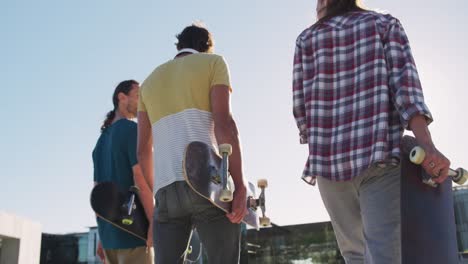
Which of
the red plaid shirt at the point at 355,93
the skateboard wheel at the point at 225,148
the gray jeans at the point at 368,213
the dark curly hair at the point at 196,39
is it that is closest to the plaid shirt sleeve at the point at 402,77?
the red plaid shirt at the point at 355,93

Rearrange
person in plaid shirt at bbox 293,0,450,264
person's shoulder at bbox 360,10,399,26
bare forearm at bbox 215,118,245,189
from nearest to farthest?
person in plaid shirt at bbox 293,0,450,264
person's shoulder at bbox 360,10,399,26
bare forearm at bbox 215,118,245,189

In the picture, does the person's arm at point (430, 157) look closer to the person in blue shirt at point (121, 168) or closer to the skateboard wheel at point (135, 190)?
the person in blue shirt at point (121, 168)

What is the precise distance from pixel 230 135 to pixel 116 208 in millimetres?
1249

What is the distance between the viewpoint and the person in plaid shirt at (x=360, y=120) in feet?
7.32

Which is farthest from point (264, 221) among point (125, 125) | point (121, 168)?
point (125, 125)

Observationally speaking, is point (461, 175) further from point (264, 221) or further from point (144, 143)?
point (144, 143)

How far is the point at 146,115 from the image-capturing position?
3.17m

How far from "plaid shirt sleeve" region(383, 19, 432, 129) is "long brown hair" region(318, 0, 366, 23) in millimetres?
243

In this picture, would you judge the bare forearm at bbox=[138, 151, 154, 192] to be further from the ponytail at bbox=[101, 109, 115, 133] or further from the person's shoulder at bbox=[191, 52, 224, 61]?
the ponytail at bbox=[101, 109, 115, 133]

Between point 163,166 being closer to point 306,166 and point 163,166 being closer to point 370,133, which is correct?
point 306,166

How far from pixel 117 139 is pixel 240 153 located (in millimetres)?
1402

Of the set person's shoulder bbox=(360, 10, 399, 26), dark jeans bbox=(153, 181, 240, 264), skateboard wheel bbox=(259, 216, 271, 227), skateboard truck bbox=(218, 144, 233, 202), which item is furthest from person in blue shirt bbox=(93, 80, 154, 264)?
person's shoulder bbox=(360, 10, 399, 26)

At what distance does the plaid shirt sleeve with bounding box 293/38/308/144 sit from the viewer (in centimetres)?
267

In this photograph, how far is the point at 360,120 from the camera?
239 centimetres
